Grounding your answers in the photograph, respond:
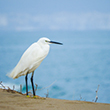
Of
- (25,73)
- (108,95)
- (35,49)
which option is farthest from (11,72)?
(108,95)

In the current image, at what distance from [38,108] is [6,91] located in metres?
1.93

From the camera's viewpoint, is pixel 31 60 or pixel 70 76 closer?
pixel 31 60

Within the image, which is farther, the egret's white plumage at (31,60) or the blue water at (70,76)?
the blue water at (70,76)

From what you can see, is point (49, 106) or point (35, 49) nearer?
point (49, 106)

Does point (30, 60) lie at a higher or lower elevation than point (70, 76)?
lower

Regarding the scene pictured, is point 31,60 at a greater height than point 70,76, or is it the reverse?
point 70,76

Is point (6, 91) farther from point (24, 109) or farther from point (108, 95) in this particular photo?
point (108, 95)

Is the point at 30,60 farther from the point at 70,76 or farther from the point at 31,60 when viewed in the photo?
the point at 70,76

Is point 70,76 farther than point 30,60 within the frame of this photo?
Yes

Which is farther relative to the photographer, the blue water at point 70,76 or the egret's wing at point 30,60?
the blue water at point 70,76

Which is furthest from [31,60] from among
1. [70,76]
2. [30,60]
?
[70,76]

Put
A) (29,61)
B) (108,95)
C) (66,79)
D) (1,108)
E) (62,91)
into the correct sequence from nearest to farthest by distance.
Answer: (1,108) → (29,61) → (108,95) → (62,91) → (66,79)

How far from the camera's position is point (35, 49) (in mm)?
5262

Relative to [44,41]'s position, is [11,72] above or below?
below
